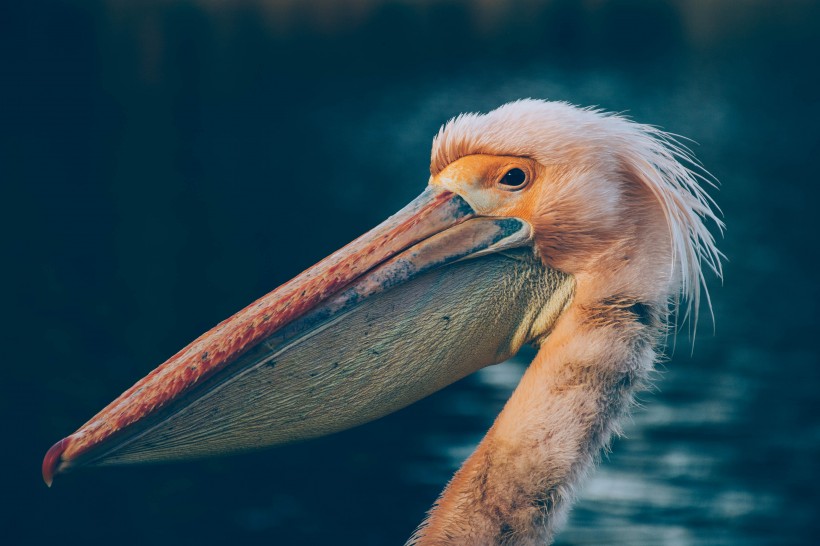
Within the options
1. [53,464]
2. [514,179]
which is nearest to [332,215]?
[514,179]

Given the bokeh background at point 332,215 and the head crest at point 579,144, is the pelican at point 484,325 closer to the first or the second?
the head crest at point 579,144

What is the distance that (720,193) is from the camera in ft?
28.4

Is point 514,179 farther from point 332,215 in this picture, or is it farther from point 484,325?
point 332,215

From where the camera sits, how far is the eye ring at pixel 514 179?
2152 mm

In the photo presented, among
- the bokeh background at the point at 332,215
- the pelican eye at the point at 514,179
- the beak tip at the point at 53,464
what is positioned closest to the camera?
the beak tip at the point at 53,464

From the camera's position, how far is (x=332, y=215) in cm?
827

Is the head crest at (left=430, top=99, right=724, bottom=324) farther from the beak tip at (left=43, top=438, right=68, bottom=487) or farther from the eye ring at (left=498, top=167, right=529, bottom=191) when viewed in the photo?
the beak tip at (left=43, top=438, right=68, bottom=487)

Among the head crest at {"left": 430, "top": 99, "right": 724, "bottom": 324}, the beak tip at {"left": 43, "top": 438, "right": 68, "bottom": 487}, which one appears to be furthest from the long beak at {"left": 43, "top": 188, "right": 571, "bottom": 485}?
the head crest at {"left": 430, "top": 99, "right": 724, "bottom": 324}

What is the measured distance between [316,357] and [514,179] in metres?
0.63

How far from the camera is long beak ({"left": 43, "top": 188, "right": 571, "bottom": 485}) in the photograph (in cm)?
201

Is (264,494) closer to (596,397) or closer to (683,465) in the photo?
(683,465)

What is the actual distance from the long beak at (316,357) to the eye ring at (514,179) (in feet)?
0.28

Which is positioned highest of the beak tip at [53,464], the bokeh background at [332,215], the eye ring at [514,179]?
the bokeh background at [332,215]

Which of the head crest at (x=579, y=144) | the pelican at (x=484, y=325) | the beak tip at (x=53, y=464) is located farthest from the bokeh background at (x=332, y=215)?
the head crest at (x=579, y=144)
